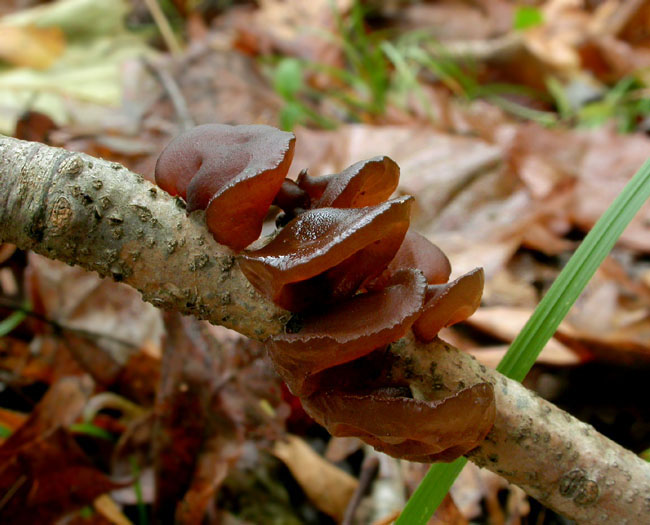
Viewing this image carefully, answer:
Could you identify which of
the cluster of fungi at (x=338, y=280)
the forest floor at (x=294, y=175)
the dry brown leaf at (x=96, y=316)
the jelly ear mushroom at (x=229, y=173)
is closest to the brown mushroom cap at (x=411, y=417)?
the cluster of fungi at (x=338, y=280)

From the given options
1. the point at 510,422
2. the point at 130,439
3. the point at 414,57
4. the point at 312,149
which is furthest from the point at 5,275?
the point at 414,57

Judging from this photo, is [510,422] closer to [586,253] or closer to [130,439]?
[586,253]

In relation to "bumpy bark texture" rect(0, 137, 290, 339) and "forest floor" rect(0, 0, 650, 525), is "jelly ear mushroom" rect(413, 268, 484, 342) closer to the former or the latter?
"bumpy bark texture" rect(0, 137, 290, 339)

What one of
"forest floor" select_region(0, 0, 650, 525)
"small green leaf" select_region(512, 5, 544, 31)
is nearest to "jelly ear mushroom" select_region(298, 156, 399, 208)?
"forest floor" select_region(0, 0, 650, 525)

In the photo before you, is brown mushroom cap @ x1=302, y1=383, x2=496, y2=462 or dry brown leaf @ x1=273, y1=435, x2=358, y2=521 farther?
dry brown leaf @ x1=273, y1=435, x2=358, y2=521

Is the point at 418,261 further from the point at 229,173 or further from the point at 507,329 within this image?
the point at 507,329

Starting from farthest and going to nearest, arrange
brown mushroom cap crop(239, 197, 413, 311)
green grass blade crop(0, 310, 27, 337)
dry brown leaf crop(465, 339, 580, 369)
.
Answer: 1. green grass blade crop(0, 310, 27, 337)
2. dry brown leaf crop(465, 339, 580, 369)
3. brown mushroom cap crop(239, 197, 413, 311)

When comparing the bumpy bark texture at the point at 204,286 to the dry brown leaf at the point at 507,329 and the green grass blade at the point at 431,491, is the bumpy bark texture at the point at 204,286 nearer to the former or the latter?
the green grass blade at the point at 431,491
